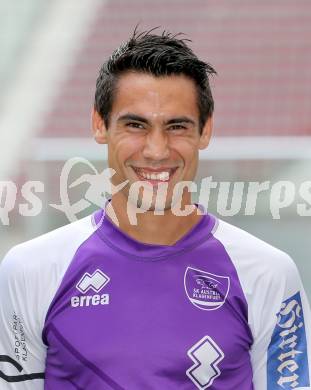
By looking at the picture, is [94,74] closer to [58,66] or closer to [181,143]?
[58,66]

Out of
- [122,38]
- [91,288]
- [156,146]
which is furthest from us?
[122,38]

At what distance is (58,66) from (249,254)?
19.4ft

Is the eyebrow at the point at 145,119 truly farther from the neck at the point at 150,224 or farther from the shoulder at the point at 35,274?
the shoulder at the point at 35,274

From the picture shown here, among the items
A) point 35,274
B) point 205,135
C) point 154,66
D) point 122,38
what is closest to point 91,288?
point 35,274

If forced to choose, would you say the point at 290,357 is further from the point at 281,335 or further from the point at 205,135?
the point at 205,135

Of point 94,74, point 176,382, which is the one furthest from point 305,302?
point 94,74

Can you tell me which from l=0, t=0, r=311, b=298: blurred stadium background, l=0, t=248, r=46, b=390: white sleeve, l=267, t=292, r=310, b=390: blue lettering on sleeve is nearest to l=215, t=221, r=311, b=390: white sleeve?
l=267, t=292, r=310, b=390: blue lettering on sleeve

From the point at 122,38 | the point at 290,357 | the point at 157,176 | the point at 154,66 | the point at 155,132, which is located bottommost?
A: the point at 290,357

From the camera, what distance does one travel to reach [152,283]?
2.34 metres

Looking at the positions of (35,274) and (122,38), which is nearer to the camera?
(35,274)

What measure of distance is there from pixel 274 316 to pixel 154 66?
2.58 ft

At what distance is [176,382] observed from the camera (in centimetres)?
223

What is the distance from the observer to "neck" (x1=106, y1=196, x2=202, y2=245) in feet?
7.87

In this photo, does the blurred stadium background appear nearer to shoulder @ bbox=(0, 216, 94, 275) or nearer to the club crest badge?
shoulder @ bbox=(0, 216, 94, 275)
